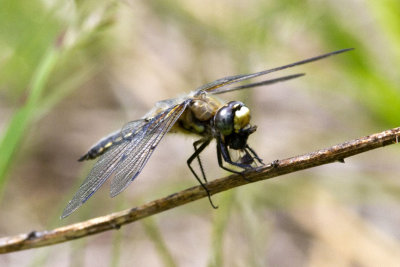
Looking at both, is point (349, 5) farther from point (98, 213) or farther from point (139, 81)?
point (98, 213)

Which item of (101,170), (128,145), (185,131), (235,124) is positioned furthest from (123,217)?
(185,131)

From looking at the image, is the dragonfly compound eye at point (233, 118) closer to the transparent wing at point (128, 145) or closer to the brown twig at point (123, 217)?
the transparent wing at point (128, 145)

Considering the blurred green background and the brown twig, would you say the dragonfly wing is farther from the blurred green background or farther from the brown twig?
the blurred green background

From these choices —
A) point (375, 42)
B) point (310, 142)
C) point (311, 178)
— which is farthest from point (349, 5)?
point (311, 178)

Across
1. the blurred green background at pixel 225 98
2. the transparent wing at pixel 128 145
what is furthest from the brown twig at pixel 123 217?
the blurred green background at pixel 225 98

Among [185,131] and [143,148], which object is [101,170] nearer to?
[143,148]

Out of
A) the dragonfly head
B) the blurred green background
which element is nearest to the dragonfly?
the dragonfly head

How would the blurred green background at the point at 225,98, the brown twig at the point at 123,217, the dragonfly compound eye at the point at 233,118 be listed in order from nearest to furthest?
1. the brown twig at the point at 123,217
2. the dragonfly compound eye at the point at 233,118
3. the blurred green background at the point at 225,98
